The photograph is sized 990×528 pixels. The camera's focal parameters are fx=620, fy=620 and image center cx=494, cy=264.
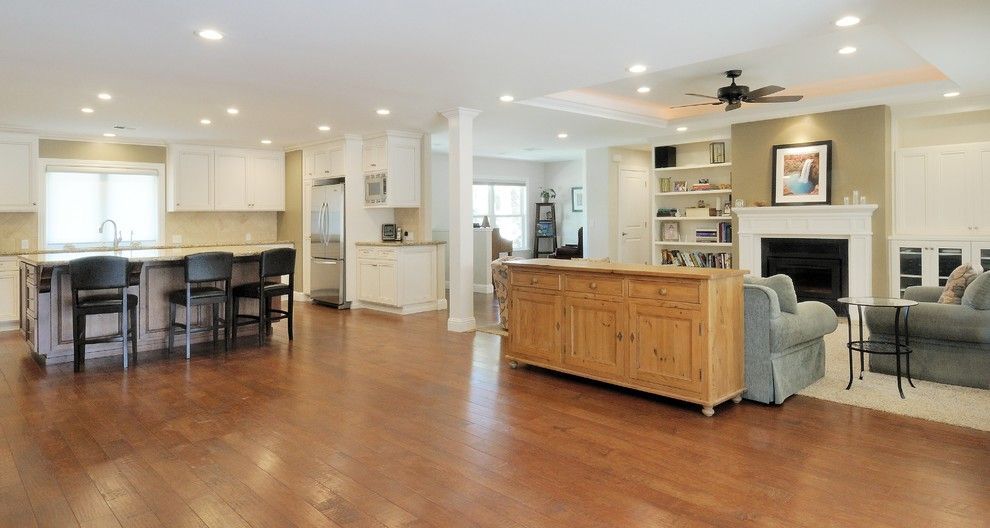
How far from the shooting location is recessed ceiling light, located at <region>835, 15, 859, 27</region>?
3777mm

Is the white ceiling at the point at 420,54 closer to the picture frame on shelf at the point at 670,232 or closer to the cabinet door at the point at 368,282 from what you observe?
the cabinet door at the point at 368,282

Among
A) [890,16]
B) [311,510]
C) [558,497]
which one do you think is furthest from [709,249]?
[311,510]

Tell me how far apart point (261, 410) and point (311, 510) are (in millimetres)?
1586

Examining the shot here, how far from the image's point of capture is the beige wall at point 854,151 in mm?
6793

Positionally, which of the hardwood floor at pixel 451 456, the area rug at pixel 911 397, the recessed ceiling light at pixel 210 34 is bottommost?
the hardwood floor at pixel 451 456

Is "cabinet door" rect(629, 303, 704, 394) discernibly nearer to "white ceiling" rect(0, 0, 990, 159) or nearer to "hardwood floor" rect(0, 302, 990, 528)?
"hardwood floor" rect(0, 302, 990, 528)

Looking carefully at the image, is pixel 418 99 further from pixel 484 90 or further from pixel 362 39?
pixel 362 39

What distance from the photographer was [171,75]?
5.06 meters

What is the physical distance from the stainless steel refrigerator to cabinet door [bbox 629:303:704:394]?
18.0ft

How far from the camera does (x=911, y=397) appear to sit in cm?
402

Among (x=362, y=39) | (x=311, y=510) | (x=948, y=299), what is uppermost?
(x=362, y=39)

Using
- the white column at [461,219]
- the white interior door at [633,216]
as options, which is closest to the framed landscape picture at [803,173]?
the white interior door at [633,216]

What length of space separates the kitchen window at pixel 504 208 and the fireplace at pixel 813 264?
17.6ft

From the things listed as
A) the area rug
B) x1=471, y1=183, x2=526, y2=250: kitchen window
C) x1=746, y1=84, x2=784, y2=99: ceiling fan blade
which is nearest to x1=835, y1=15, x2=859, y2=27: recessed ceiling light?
x1=746, y1=84, x2=784, y2=99: ceiling fan blade
